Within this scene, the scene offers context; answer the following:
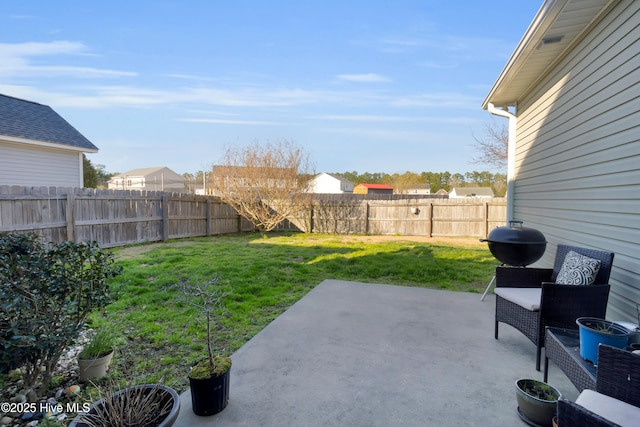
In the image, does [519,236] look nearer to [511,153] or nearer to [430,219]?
[511,153]

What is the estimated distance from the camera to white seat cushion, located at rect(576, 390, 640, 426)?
3.63ft

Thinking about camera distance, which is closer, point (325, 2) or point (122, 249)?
point (325, 2)

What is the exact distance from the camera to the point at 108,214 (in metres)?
7.42

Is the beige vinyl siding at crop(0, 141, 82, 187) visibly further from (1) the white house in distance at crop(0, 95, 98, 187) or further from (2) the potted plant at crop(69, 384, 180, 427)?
(2) the potted plant at crop(69, 384, 180, 427)

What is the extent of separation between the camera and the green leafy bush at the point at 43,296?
165 centimetres

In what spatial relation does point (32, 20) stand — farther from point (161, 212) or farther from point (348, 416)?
point (348, 416)

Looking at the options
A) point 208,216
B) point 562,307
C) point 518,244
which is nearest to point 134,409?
point 562,307

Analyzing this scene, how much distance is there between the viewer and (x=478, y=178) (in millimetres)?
39094

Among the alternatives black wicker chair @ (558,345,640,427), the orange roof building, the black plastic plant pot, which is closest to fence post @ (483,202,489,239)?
black wicker chair @ (558,345,640,427)

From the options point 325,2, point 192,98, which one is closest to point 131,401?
point 325,2

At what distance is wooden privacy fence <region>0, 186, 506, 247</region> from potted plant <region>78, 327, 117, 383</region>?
4.44 metres

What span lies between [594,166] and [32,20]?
32.6 feet

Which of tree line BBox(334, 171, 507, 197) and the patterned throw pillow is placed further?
tree line BBox(334, 171, 507, 197)

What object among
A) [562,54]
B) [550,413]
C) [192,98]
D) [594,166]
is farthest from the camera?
[192,98]
